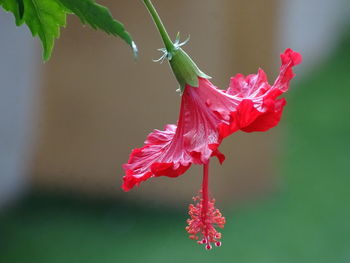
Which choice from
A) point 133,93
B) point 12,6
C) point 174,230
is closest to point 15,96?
point 133,93

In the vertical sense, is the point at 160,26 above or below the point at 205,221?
above

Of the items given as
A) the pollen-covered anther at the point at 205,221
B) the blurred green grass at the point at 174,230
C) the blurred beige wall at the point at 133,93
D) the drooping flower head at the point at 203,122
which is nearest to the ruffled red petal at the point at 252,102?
the drooping flower head at the point at 203,122

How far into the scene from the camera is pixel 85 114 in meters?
3.17

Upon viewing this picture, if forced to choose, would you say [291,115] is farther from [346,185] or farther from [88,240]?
[88,240]

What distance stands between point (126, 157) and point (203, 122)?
255 cm

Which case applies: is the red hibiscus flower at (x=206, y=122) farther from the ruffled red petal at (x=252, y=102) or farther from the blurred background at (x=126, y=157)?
the blurred background at (x=126, y=157)

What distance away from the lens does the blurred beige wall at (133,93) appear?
118 inches

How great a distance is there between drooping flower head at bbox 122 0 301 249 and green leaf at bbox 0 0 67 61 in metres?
0.10

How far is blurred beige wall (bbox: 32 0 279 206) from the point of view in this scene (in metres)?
3.00

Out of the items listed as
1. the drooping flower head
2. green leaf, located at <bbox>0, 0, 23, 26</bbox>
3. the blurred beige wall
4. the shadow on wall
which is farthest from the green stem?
the shadow on wall

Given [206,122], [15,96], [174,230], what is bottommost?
[174,230]

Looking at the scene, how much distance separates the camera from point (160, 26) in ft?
2.13

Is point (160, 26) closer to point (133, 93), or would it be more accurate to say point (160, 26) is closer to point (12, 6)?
point (12, 6)

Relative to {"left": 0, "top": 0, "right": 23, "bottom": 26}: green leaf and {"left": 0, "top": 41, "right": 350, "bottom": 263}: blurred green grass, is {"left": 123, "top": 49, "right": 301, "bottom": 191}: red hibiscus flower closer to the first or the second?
{"left": 0, "top": 0, "right": 23, "bottom": 26}: green leaf
